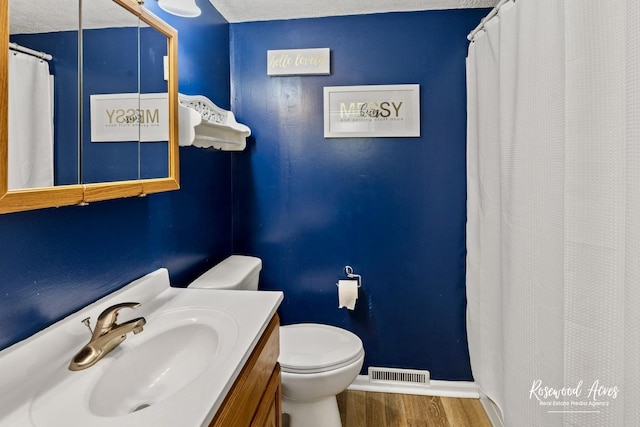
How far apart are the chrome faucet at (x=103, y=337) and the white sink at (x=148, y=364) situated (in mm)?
19

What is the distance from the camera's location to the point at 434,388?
6.89 feet

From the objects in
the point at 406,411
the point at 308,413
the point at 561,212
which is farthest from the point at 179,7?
the point at 406,411

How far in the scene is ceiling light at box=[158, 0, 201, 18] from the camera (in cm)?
132

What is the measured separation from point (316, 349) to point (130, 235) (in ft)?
3.21

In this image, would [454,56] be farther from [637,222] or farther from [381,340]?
[381,340]

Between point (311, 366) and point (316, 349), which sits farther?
point (316, 349)

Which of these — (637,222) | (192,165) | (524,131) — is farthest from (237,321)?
(524,131)

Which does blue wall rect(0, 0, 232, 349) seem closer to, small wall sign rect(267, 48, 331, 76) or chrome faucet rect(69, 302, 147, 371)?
chrome faucet rect(69, 302, 147, 371)

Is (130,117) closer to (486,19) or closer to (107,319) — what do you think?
→ (107,319)

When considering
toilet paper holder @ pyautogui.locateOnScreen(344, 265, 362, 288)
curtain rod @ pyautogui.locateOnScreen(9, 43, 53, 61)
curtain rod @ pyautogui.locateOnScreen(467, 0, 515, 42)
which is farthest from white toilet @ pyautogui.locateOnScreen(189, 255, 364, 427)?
curtain rod @ pyautogui.locateOnScreen(467, 0, 515, 42)

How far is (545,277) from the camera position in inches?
46.1

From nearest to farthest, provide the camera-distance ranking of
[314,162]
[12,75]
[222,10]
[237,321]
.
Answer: [12,75] → [237,321] → [222,10] → [314,162]

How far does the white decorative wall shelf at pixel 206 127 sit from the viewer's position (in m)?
1.46

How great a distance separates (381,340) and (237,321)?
132 centimetres
